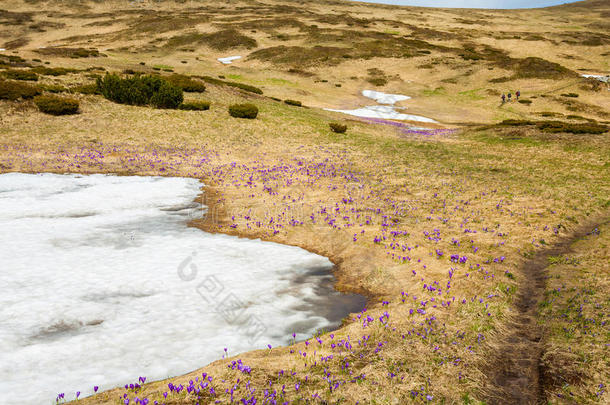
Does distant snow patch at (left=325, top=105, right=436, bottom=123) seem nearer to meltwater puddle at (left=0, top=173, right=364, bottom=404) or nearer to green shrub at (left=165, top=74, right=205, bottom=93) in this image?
green shrub at (left=165, top=74, right=205, bottom=93)

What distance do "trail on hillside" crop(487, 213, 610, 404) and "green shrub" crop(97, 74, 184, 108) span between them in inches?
1147

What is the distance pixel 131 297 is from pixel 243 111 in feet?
79.0

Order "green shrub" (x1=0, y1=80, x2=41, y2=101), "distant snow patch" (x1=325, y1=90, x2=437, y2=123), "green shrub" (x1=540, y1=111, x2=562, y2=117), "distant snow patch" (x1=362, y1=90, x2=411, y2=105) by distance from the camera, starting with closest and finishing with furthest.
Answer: "green shrub" (x1=0, y1=80, x2=41, y2=101)
"distant snow patch" (x1=325, y1=90, x2=437, y2=123)
"green shrub" (x1=540, y1=111, x2=562, y2=117)
"distant snow patch" (x1=362, y1=90, x2=411, y2=105)

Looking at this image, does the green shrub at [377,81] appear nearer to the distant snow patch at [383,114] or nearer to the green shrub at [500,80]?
the distant snow patch at [383,114]

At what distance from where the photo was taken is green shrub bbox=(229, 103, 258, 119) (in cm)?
3048

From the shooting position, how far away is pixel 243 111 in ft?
100

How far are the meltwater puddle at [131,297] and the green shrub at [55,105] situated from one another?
14.1m

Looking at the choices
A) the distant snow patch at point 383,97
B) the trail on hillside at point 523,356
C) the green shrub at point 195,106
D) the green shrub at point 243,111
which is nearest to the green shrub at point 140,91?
the green shrub at point 195,106

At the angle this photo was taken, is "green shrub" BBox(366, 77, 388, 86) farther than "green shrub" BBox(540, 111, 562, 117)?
Yes

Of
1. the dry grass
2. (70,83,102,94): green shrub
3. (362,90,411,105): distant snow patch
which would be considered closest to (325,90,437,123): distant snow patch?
(362,90,411,105): distant snow patch

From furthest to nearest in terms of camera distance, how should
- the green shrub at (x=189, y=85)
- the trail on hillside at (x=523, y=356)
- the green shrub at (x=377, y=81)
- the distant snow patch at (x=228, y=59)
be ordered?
the distant snow patch at (x=228, y=59)
the green shrub at (x=377, y=81)
the green shrub at (x=189, y=85)
the trail on hillside at (x=523, y=356)

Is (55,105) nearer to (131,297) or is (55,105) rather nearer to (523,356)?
(131,297)

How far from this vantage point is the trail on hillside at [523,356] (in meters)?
5.98

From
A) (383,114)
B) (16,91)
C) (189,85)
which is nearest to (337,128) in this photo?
(189,85)
